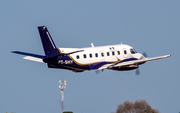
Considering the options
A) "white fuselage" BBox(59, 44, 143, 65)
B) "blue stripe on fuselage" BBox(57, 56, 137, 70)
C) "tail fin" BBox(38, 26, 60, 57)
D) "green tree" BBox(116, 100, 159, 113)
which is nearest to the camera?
"tail fin" BBox(38, 26, 60, 57)

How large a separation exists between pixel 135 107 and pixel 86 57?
103 ft

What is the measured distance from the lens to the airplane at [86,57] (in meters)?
74.8

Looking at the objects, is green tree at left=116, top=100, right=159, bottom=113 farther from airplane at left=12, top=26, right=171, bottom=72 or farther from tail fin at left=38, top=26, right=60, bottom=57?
tail fin at left=38, top=26, right=60, bottom=57

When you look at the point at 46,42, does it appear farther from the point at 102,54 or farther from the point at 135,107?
the point at 135,107

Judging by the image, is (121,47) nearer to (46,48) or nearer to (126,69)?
(126,69)

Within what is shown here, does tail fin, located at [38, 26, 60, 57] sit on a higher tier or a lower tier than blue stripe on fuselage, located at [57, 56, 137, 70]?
higher

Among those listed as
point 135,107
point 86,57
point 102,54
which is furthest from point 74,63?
point 135,107

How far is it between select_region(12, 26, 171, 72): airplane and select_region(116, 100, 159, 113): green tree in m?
25.8

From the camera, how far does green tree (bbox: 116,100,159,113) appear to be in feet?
342

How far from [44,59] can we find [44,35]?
3183mm

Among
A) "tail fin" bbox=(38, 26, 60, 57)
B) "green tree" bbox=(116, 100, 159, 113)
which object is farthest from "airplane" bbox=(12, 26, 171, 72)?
"green tree" bbox=(116, 100, 159, 113)

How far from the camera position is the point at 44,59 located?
7450 cm

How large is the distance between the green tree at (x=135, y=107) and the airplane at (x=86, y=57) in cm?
2583

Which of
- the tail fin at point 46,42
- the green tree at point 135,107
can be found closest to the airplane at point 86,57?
the tail fin at point 46,42
